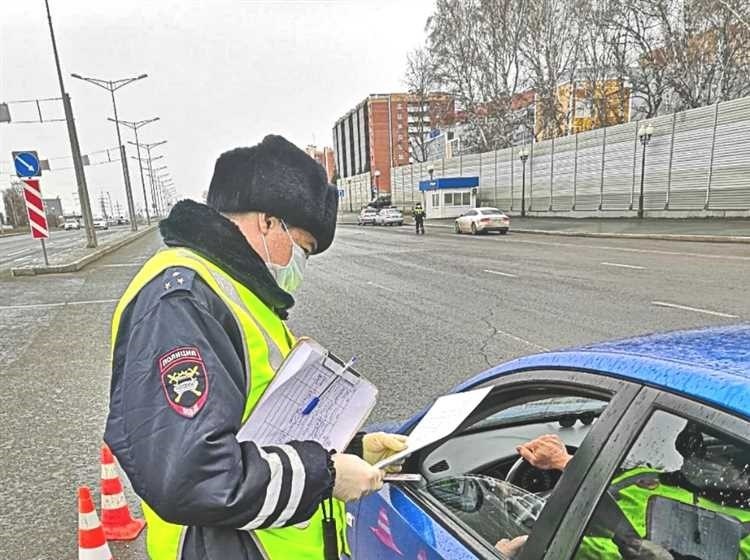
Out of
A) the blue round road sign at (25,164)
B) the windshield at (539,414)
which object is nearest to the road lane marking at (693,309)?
the windshield at (539,414)

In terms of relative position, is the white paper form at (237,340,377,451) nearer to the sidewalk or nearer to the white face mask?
the white face mask

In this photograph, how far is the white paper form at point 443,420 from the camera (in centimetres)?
154

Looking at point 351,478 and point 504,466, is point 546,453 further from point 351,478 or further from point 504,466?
point 351,478

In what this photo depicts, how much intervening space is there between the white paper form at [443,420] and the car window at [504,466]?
0.10 m

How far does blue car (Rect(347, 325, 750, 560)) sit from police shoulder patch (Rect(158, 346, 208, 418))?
839 mm

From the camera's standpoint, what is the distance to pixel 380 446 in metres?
1.76

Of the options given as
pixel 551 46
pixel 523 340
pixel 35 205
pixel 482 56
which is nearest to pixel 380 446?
pixel 523 340

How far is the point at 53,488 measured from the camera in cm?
357

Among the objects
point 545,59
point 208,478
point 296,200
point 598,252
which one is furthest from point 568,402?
point 545,59

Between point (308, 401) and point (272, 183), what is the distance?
564 millimetres

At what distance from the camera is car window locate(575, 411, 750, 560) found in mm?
1211

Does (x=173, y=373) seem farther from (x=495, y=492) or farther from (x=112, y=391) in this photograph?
(x=495, y=492)

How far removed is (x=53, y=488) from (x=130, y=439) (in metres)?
3.11

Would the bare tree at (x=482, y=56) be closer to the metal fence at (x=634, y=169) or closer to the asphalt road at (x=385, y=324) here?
the metal fence at (x=634, y=169)
